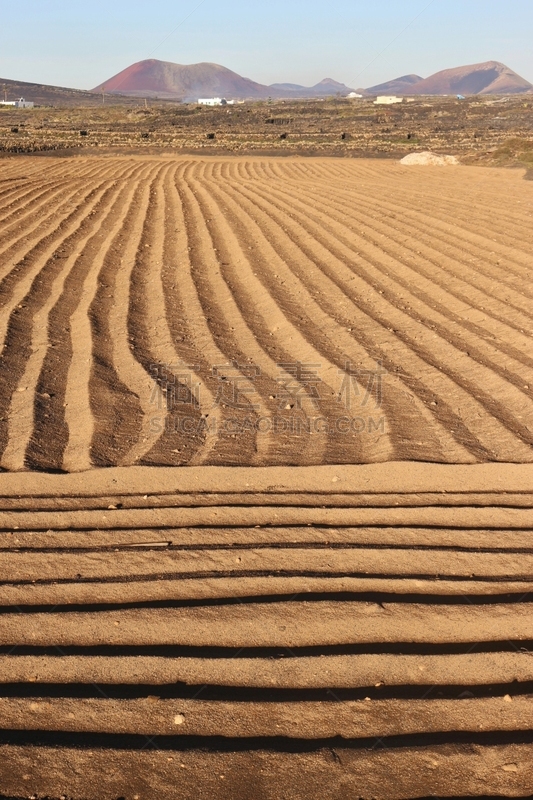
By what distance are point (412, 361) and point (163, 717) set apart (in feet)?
10.1

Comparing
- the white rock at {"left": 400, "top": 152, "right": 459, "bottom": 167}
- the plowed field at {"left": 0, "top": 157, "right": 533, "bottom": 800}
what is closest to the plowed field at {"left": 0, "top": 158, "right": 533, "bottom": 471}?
the plowed field at {"left": 0, "top": 157, "right": 533, "bottom": 800}

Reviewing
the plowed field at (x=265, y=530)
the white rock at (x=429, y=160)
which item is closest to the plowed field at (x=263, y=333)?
the plowed field at (x=265, y=530)

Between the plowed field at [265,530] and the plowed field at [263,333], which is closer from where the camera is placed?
the plowed field at [265,530]

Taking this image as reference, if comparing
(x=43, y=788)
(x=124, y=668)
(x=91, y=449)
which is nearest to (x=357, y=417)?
(x=91, y=449)

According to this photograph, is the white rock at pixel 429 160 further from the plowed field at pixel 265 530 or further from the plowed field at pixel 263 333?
the plowed field at pixel 265 530

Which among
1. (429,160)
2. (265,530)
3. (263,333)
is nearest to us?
(265,530)

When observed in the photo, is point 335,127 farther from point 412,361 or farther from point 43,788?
point 43,788

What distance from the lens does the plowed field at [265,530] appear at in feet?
6.31

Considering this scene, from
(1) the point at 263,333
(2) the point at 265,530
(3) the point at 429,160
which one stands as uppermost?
(3) the point at 429,160

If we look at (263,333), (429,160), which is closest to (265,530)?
(263,333)

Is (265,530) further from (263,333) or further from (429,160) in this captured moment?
(429,160)

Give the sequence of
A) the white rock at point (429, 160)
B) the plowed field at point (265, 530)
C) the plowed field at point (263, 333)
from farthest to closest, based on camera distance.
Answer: the white rock at point (429, 160) < the plowed field at point (263, 333) < the plowed field at point (265, 530)

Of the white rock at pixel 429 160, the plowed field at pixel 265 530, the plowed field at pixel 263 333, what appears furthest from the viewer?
the white rock at pixel 429 160

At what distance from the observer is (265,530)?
2879mm
